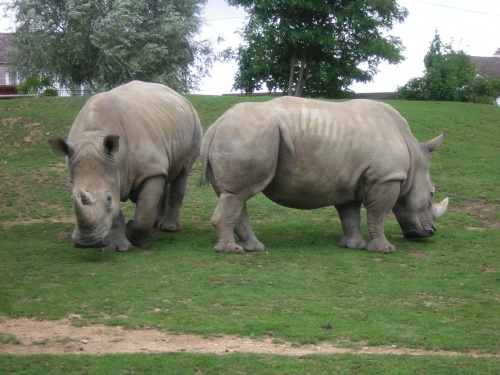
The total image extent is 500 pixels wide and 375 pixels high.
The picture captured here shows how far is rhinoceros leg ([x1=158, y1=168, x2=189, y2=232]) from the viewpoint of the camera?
14.2m

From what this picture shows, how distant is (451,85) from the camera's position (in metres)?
39.1

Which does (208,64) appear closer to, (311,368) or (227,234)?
(227,234)

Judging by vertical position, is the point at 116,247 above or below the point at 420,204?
below

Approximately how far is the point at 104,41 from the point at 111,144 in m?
26.1

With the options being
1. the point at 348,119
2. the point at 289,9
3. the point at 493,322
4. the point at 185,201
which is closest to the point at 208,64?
the point at 289,9

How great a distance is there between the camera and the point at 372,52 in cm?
3850

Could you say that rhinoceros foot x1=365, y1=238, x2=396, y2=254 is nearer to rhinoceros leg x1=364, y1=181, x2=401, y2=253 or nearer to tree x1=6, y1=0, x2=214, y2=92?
rhinoceros leg x1=364, y1=181, x2=401, y2=253

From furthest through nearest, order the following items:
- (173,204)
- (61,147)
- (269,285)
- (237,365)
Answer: (173,204) → (61,147) → (269,285) → (237,365)

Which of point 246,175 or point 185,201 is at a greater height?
point 246,175

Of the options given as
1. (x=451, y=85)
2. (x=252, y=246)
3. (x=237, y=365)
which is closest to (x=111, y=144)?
(x=252, y=246)

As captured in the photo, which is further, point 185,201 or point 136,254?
point 185,201

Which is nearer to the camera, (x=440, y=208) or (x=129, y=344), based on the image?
A: (x=129, y=344)

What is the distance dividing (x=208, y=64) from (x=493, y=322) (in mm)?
33424

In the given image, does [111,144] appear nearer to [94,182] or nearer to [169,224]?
[94,182]
